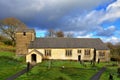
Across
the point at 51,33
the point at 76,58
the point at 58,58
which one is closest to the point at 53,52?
the point at 58,58

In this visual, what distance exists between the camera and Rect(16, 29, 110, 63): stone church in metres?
82.8

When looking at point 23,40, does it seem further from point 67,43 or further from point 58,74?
point 58,74

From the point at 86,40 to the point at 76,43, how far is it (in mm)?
4510

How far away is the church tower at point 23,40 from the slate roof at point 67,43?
213cm

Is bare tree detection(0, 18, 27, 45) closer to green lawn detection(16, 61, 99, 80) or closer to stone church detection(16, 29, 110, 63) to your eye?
stone church detection(16, 29, 110, 63)

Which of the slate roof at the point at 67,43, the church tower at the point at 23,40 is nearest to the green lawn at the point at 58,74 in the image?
the slate roof at the point at 67,43

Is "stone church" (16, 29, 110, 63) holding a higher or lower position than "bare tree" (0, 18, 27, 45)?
lower

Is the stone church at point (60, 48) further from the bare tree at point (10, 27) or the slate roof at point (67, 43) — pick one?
the bare tree at point (10, 27)

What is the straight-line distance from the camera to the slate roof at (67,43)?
84.0 metres

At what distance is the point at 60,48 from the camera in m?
83.4

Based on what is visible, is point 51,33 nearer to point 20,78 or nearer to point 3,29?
point 3,29

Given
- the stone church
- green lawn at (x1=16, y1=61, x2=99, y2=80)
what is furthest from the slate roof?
green lawn at (x1=16, y1=61, x2=99, y2=80)

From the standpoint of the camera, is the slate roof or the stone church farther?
the slate roof

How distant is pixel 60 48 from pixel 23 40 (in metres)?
13.0
